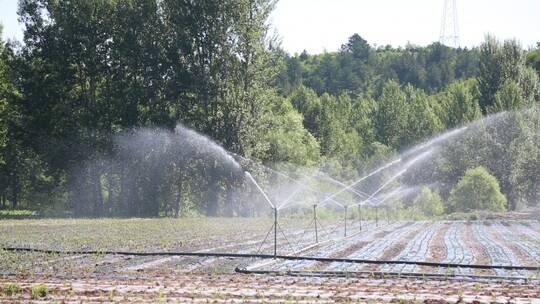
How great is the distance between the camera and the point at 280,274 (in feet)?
58.1

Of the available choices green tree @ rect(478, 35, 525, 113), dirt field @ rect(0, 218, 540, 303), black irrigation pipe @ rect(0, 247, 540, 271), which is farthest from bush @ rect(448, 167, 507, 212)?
black irrigation pipe @ rect(0, 247, 540, 271)

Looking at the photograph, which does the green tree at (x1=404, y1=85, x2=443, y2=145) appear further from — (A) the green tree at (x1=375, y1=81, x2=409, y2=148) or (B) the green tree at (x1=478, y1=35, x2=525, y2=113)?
(B) the green tree at (x1=478, y1=35, x2=525, y2=113)

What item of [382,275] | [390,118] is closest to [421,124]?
[390,118]

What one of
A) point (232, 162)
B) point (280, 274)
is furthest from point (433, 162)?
point (280, 274)

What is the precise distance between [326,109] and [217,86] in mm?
44819

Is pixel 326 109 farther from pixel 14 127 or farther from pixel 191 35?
pixel 14 127

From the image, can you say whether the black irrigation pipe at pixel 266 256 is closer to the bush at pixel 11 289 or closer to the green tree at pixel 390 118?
the bush at pixel 11 289

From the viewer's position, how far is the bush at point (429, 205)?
215 ft

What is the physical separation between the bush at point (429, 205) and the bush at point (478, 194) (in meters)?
1.70

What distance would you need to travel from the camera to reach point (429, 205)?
2633 inches

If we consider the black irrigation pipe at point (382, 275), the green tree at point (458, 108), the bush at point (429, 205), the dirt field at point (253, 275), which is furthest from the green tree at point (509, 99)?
the black irrigation pipe at point (382, 275)

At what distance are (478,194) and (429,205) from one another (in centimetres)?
484

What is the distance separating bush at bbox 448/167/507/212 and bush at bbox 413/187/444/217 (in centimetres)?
170

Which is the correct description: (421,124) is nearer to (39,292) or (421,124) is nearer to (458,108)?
(458,108)
